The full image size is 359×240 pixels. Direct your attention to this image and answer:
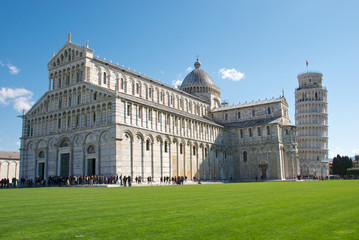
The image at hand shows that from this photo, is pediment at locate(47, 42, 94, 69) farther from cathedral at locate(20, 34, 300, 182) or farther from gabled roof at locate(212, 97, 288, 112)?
gabled roof at locate(212, 97, 288, 112)

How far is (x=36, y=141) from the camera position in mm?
47594

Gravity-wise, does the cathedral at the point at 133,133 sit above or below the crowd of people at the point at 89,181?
above

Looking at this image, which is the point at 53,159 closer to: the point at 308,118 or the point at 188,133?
the point at 188,133

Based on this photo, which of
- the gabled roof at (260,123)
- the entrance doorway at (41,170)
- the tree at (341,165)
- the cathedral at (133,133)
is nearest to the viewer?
the cathedral at (133,133)

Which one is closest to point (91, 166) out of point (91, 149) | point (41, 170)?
point (91, 149)

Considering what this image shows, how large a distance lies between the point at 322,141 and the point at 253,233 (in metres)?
93.4

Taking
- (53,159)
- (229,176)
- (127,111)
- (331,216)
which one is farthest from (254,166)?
(331,216)

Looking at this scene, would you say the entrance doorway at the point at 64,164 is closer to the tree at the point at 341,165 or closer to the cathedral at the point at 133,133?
the cathedral at the point at 133,133

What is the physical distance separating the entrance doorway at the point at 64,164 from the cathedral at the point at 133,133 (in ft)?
0.35

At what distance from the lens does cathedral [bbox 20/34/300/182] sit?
132 feet

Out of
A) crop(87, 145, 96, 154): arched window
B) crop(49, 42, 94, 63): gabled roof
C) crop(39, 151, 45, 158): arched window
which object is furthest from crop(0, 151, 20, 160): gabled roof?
crop(87, 145, 96, 154): arched window

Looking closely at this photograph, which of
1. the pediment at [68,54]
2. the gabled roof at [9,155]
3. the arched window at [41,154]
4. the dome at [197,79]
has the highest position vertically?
the dome at [197,79]

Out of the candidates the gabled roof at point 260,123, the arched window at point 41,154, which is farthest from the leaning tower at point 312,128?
the arched window at point 41,154

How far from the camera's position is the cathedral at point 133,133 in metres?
40.2
